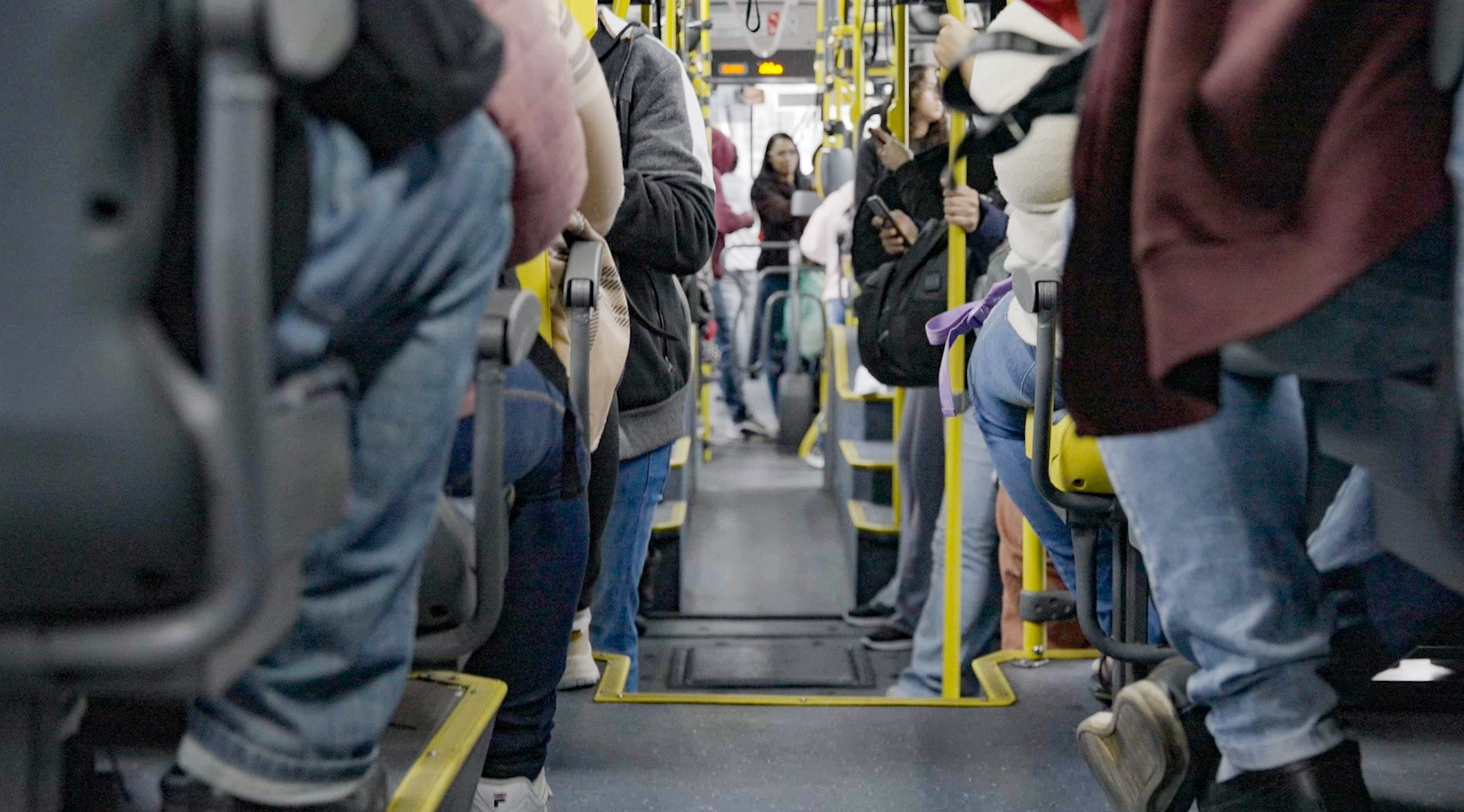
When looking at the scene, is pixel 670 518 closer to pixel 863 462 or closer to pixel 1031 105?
pixel 863 462

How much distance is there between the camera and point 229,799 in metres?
1.02

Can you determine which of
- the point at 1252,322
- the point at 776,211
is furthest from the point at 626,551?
the point at 776,211

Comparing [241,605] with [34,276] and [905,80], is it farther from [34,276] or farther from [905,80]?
[905,80]

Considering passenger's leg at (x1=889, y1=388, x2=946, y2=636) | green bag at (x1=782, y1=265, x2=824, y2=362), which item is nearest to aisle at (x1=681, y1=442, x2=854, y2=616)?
passenger's leg at (x1=889, y1=388, x2=946, y2=636)

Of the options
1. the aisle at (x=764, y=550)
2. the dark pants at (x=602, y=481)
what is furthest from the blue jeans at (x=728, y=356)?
the dark pants at (x=602, y=481)

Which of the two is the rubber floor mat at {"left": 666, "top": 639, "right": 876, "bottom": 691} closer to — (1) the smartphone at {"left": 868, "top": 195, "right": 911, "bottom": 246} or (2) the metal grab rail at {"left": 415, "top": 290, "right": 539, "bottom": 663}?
(1) the smartphone at {"left": 868, "top": 195, "right": 911, "bottom": 246}

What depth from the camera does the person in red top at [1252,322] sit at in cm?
84

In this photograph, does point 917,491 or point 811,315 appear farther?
point 811,315

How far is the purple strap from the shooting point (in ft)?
7.85

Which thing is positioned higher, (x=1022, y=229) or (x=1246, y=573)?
(x=1022, y=229)

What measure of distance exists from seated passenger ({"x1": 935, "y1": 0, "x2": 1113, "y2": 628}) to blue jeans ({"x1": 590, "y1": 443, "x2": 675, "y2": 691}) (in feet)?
2.58

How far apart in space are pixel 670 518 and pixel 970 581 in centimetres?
121

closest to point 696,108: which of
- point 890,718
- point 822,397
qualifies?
point 890,718

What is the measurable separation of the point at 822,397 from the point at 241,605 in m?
7.13
